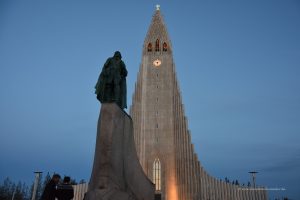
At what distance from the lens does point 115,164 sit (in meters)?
7.89

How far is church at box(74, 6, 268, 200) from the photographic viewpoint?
3047 cm

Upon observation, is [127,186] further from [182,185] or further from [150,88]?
[150,88]

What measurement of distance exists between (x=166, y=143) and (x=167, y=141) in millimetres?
266

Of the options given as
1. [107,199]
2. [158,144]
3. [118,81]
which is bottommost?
[107,199]

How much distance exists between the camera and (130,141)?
907 centimetres

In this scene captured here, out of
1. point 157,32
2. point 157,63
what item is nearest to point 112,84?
point 157,63

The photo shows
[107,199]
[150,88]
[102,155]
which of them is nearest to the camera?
[107,199]

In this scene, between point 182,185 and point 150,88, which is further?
point 150,88

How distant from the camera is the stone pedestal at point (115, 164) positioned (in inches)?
293

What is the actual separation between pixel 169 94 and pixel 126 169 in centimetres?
2629

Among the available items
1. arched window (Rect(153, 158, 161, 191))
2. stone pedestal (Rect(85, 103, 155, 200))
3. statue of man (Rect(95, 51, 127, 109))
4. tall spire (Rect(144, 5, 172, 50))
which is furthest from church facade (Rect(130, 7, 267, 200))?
statue of man (Rect(95, 51, 127, 109))

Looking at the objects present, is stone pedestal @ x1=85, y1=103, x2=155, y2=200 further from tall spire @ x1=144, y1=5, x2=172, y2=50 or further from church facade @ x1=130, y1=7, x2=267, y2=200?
tall spire @ x1=144, y1=5, x2=172, y2=50

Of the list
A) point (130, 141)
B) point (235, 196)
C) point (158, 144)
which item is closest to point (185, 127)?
point (158, 144)

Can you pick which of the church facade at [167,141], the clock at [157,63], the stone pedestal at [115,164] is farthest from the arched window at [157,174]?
the stone pedestal at [115,164]
